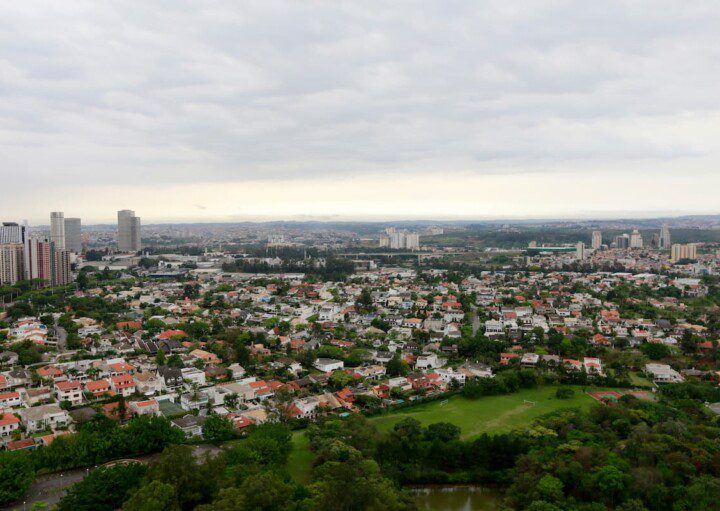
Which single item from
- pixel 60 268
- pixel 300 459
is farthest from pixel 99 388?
pixel 60 268

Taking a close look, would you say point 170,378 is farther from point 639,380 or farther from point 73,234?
point 73,234

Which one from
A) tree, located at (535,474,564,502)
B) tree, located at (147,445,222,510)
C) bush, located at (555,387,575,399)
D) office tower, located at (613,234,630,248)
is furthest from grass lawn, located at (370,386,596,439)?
office tower, located at (613,234,630,248)

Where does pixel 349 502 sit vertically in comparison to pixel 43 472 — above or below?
above

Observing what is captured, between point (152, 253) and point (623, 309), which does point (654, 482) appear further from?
point (152, 253)

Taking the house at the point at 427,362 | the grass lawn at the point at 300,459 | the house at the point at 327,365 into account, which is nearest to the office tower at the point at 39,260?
the house at the point at 327,365

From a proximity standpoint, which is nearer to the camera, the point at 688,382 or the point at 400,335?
the point at 688,382

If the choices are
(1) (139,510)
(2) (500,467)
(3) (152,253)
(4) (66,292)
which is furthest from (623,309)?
(3) (152,253)
